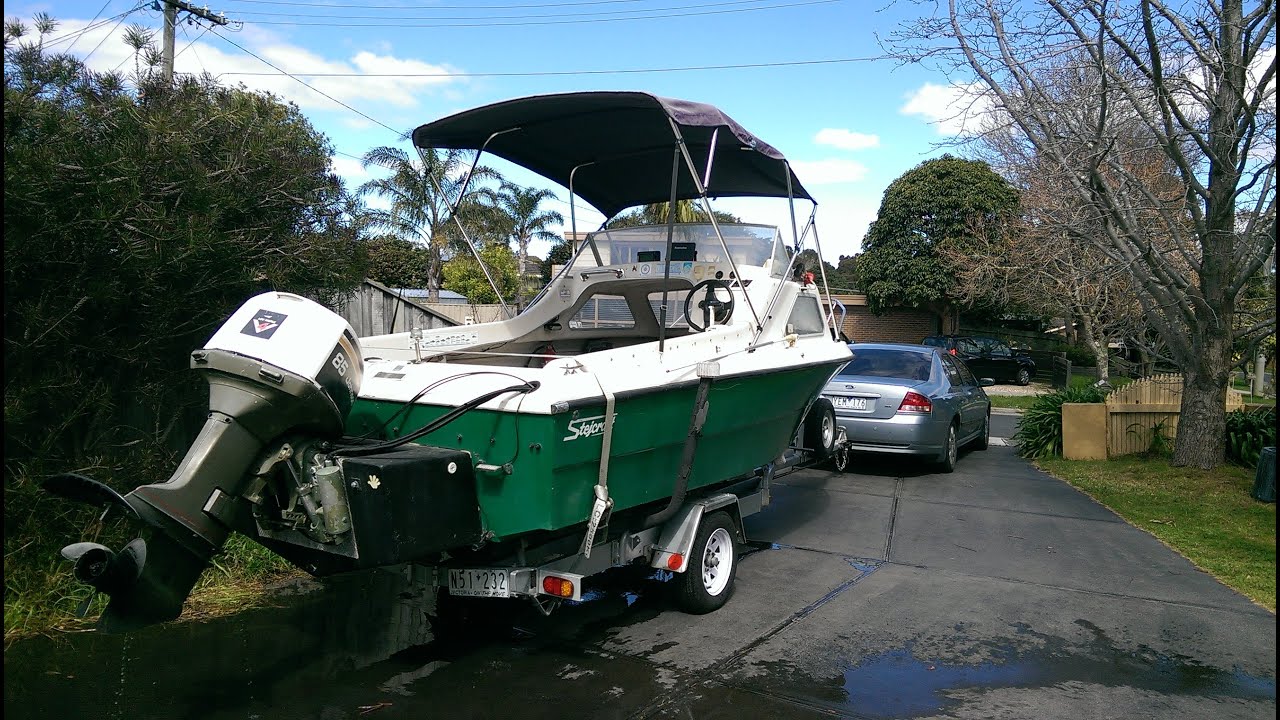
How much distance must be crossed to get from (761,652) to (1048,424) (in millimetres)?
9124

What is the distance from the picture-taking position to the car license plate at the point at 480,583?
4.78 meters

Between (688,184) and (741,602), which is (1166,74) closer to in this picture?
(688,184)

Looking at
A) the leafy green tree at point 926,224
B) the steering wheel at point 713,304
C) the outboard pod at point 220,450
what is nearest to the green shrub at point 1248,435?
the steering wheel at point 713,304

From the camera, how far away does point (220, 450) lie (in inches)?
160

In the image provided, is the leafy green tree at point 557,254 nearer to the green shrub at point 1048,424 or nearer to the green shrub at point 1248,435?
the green shrub at point 1048,424

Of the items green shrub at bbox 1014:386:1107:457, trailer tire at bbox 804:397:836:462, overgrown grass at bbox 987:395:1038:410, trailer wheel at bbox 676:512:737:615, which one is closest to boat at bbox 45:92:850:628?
trailer wheel at bbox 676:512:737:615

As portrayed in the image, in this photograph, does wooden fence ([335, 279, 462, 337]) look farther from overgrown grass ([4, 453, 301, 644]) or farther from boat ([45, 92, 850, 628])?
overgrown grass ([4, 453, 301, 644])

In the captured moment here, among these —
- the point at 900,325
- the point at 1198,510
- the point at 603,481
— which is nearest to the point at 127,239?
the point at 603,481

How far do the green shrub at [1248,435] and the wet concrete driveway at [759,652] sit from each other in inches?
179

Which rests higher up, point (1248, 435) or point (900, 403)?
point (900, 403)

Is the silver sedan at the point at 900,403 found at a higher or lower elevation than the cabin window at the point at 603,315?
lower

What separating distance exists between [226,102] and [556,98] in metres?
2.40

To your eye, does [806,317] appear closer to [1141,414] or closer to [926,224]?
[1141,414]

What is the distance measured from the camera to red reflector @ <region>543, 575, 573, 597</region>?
4789 millimetres
